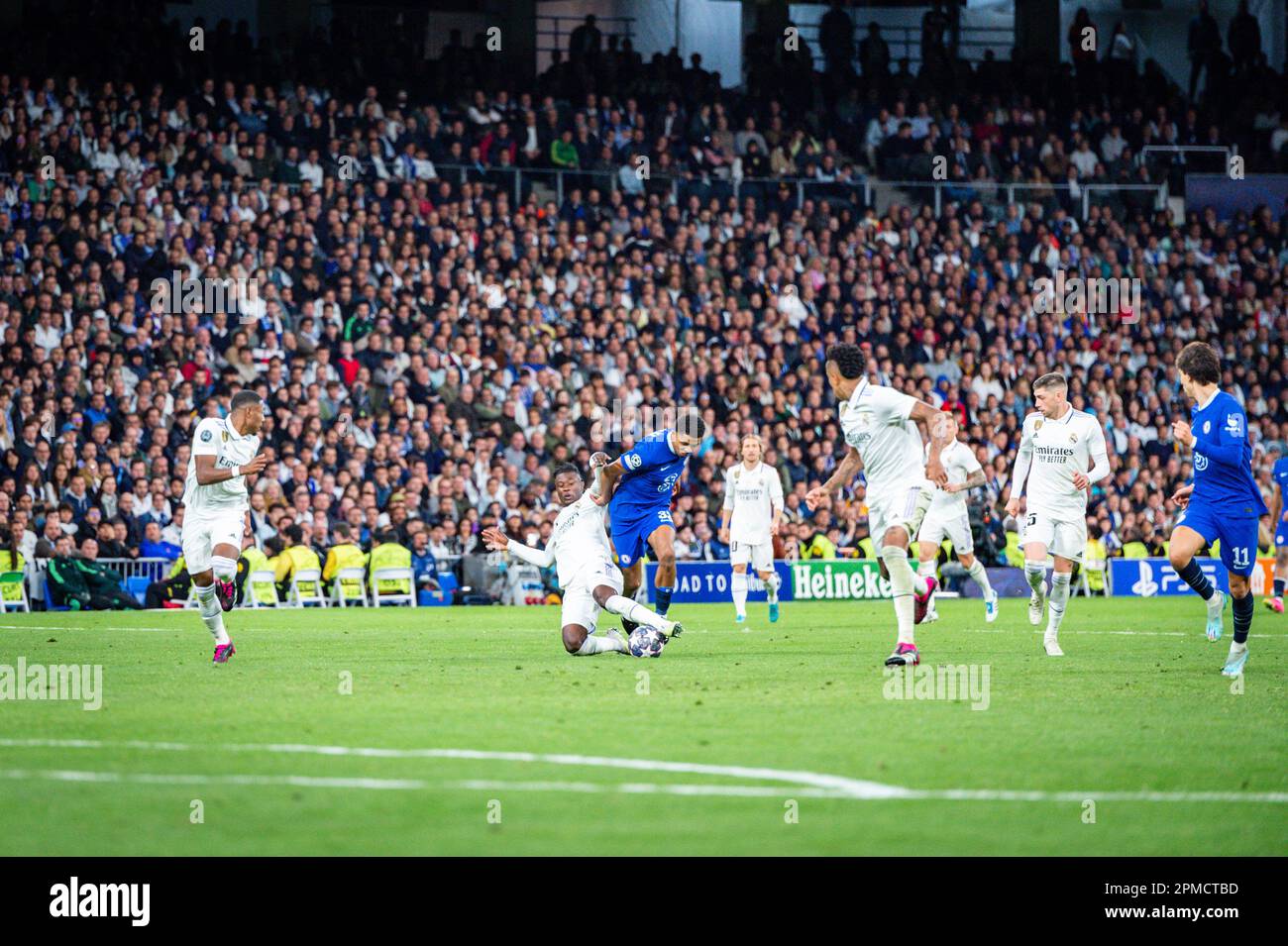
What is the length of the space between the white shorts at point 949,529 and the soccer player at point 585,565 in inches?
312

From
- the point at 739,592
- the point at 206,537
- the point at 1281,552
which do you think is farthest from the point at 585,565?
the point at 1281,552

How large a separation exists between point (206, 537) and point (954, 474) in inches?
434

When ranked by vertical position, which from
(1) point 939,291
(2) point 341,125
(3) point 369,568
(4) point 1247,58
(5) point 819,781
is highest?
(4) point 1247,58

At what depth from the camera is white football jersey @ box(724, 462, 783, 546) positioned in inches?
918

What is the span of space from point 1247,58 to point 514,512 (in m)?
22.7

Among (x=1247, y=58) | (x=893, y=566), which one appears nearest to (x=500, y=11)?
(x=1247, y=58)

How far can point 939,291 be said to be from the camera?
35969 mm

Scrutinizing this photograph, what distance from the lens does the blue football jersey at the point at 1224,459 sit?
13203 millimetres

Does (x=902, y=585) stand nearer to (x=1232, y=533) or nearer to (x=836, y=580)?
(x=1232, y=533)

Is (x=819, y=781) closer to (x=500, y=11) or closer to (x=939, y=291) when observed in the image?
(x=939, y=291)

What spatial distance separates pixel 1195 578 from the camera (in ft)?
Result: 46.9

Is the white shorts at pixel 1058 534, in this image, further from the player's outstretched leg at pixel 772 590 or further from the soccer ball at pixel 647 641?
the player's outstretched leg at pixel 772 590

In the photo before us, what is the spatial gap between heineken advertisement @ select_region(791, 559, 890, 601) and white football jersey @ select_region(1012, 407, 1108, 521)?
12.6 metres

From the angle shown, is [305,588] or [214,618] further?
[305,588]
